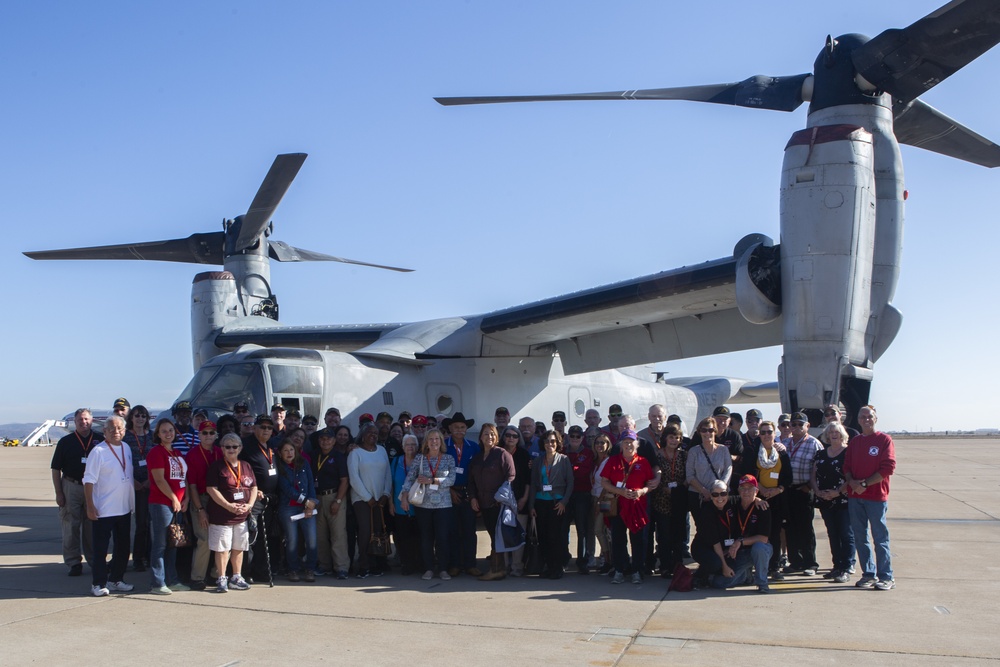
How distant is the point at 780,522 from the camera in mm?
7691

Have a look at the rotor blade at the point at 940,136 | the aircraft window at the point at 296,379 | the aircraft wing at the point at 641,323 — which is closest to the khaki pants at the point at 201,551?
the aircraft window at the point at 296,379

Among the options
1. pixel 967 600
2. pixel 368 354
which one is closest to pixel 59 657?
pixel 967 600

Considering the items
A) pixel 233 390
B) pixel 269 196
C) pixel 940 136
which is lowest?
pixel 233 390

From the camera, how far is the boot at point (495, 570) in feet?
25.2

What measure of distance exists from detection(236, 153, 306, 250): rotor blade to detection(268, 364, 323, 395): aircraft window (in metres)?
6.33

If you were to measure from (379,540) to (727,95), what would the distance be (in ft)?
26.8

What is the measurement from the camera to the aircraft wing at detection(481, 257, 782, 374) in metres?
11.3

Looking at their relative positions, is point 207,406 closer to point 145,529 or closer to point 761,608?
point 145,529

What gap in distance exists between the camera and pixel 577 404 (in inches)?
592

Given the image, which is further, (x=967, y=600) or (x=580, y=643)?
(x=967, y=600)

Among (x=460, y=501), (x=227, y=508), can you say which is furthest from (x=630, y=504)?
(x=227, y=508)

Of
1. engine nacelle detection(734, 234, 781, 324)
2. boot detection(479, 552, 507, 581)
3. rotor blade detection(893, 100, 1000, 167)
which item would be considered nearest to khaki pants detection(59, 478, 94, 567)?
boot detection(479, 552, 507, 581)

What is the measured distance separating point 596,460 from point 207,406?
4.98m

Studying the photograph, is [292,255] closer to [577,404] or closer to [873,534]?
[577,404]
